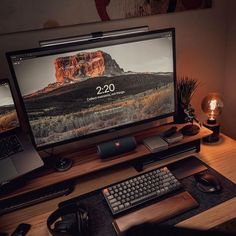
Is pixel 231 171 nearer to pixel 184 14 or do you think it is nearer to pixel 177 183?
pixel 177 183

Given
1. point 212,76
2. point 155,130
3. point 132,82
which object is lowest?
point 155,130

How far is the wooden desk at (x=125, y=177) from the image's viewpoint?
3.24 feet

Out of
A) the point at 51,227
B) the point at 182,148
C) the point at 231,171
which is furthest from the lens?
the point at 182,148

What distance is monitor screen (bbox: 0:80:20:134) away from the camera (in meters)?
1.11

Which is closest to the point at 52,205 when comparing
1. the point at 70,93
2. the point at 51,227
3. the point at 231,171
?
the point at 51,227

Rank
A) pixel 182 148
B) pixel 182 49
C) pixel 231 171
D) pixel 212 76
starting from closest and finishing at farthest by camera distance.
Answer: pixel 231 171 → pixel 182 148 → pixel 182 49 → pixel 212 76

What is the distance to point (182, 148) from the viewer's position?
4.54 ft

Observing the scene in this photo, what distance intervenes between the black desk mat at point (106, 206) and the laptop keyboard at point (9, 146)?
1.03 feet

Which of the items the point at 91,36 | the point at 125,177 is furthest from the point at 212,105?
the point at 91,36

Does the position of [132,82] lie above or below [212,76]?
above

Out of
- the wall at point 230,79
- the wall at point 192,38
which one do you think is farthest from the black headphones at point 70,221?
the wall at point 230,79

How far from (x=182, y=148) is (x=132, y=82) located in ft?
1.47

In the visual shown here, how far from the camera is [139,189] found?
1.11 metres

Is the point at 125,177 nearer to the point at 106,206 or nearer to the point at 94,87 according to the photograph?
the point at 106,206
